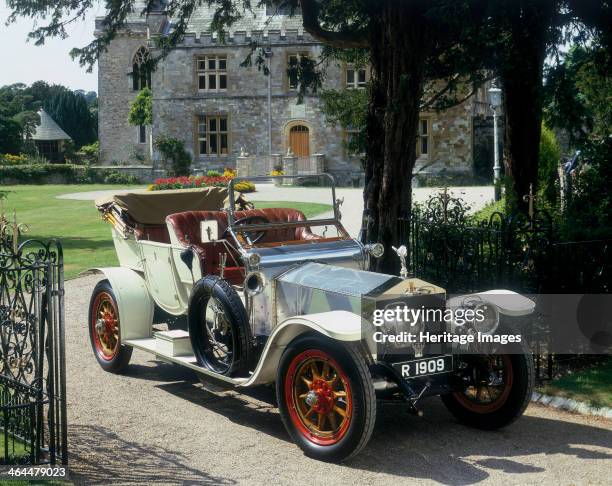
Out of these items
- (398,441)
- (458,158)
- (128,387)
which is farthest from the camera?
(458,158)

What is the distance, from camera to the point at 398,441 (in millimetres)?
6629

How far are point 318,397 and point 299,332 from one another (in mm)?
595

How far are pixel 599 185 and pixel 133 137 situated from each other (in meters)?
49.9

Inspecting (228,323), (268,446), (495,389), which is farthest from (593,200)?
(268,446)

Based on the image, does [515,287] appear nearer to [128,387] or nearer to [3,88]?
[128,387]

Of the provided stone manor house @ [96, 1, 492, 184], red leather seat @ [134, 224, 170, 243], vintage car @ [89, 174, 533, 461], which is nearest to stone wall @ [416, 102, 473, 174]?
stone manor house @ [96, 1, 492, 184]

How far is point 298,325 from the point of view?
21.7ft

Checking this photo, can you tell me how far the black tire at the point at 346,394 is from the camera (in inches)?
233

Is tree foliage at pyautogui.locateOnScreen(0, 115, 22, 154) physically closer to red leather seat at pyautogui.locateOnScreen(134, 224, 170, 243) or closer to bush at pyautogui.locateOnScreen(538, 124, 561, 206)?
bush at pyautogui.locateOnScreen(538, 124, 561, 206)

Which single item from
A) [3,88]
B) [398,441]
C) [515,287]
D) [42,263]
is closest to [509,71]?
[515,287]

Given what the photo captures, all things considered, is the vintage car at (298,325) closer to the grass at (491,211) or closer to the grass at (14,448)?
the grass at (14,448)

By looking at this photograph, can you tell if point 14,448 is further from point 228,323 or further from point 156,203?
point 156,203

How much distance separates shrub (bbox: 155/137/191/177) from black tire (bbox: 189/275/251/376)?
118 feet

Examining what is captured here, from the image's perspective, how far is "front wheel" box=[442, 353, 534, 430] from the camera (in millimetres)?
6652
